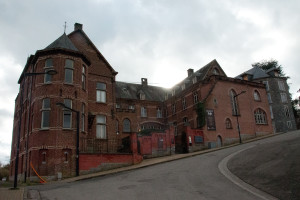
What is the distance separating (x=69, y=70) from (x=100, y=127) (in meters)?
6.34

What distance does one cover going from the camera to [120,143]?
85.7 feet

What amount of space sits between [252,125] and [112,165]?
2336 centimetres

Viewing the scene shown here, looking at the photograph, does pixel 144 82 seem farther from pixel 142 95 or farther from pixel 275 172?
pixel 275 172

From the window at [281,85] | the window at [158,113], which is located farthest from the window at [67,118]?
the window at [281,85]

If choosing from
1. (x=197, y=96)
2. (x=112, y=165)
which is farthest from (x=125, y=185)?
(x=197, y=96)

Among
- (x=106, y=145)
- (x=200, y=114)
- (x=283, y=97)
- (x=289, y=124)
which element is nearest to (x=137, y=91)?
(x=200, y=114)

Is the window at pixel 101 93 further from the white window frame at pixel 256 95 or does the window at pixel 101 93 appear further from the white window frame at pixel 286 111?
the white window frame at pixel 286 111

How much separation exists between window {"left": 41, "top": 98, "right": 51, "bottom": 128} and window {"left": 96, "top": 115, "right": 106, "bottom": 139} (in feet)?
18.6

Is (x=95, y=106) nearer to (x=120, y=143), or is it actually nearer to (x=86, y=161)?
(x=120, y=143)

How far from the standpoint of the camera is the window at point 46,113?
1969 cm

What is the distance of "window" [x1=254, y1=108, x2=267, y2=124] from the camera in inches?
1470

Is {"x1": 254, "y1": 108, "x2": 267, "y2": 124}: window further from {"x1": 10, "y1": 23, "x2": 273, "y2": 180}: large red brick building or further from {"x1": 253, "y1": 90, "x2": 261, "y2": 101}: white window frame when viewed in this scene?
{"x1": 253, "y1": 90, "x2": 261, "y2": 101}: white window frame

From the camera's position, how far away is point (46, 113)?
20.0 metres

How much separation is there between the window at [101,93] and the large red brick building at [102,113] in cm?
10
